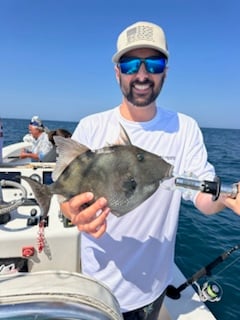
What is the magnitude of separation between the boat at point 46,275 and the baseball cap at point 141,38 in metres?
1.25

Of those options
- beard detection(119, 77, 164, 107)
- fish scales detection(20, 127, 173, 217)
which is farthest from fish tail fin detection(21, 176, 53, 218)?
beard detection(119, 77, 164, 107)

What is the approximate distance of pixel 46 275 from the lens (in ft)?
3.34

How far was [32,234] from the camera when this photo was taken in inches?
112

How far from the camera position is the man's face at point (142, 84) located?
69.7 inches

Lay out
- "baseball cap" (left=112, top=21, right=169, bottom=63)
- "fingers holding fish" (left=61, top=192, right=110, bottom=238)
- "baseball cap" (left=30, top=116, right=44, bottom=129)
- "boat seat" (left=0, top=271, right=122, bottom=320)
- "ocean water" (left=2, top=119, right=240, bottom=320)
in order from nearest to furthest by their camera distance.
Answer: "boat seat" (left=0, top=271, right=122, bottom=320) < "fingers holding fish" (left=61, top=192, right=110, bottom=238) < "baseball cap" (left=112, top=21, right=169, bottom=63) < "ocean water" (left=2, top=119, right=240, bottom=320) < "baseball cap" (left=30, top=116, right=44, bottom=129)

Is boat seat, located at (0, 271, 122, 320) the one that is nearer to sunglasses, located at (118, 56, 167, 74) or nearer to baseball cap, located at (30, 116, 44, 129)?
sunglasses, located at (118, 56, 167, 74)

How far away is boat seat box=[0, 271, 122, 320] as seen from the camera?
774 millimetres

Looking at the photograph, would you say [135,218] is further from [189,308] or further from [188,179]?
[189,308]

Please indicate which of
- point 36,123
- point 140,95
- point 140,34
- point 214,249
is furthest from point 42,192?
point 36,123

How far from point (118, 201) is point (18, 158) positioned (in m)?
6.22

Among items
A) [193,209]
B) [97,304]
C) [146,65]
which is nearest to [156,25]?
A: [146,65]

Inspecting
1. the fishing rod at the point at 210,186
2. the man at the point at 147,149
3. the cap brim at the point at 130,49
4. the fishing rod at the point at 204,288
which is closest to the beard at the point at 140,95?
the man at the point at 147,149

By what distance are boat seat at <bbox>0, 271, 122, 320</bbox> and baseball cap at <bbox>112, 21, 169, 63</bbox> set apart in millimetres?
1308

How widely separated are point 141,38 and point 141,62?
13 cm
